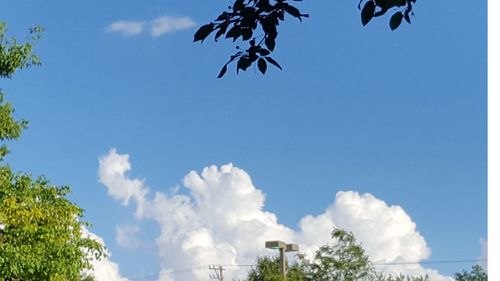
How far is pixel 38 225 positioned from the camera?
1198 cm

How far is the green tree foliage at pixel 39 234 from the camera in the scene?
37.1 ft

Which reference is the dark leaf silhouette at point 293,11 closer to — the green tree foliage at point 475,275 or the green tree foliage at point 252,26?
the green tree foliage at point 252,26

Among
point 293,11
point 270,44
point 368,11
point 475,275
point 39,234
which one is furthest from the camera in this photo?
point 475,275

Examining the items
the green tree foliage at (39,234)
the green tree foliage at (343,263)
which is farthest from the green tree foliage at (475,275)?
the green tree foliage at (39,234)

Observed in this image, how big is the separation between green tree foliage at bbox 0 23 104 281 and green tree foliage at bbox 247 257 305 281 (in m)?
13.7

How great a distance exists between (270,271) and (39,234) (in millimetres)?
17164

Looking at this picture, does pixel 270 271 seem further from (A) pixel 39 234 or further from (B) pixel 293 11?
(B) pixel 293 11

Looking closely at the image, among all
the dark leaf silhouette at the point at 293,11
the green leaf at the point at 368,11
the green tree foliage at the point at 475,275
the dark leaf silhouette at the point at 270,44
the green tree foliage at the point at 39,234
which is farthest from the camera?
the green tree foliage at the point at 475,275

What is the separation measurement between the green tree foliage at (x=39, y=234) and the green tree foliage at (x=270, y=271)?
13.7 meters

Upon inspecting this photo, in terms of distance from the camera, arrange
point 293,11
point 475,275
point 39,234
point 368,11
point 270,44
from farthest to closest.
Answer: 1. point 475,275
2. point 39,234
3. point 270,44
4. point 293,11
5. point 368,11

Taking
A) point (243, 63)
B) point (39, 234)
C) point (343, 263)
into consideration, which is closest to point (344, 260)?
point (343, 263)

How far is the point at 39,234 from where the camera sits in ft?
38.8

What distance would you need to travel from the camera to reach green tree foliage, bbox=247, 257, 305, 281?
25.7 metres
